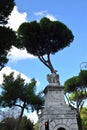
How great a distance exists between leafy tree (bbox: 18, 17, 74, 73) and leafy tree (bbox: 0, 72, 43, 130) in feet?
17.7

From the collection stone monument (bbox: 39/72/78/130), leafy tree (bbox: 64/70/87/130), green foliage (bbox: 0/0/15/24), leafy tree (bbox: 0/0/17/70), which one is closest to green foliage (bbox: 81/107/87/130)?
leafy tree (bbox: 64/70/87/130)

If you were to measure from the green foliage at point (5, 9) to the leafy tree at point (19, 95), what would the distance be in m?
16.3

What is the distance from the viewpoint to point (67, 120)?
25172 mm

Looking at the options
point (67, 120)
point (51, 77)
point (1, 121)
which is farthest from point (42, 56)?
point (1, 121)

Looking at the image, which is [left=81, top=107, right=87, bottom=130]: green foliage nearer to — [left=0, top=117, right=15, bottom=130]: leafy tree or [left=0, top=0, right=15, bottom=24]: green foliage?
[left=0, top=117, right=15, bottom=130]: leafy tree

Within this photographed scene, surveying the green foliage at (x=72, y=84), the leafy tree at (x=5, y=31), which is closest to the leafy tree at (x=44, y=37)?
the green foliage at (x=72, y=84)

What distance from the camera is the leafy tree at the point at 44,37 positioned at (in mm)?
31016

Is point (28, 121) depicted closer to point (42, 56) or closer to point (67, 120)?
point (42, 56)

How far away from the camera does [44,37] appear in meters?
31.1

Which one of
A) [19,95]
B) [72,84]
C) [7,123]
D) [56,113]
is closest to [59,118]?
[56,113]

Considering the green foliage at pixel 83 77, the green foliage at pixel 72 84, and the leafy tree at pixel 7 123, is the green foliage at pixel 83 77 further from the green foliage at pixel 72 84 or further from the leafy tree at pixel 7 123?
the leafy tree at pixel 7 123

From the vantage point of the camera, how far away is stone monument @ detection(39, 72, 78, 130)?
24750 millimetres

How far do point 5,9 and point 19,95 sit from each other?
17.7m

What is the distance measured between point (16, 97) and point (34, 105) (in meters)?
3.39
